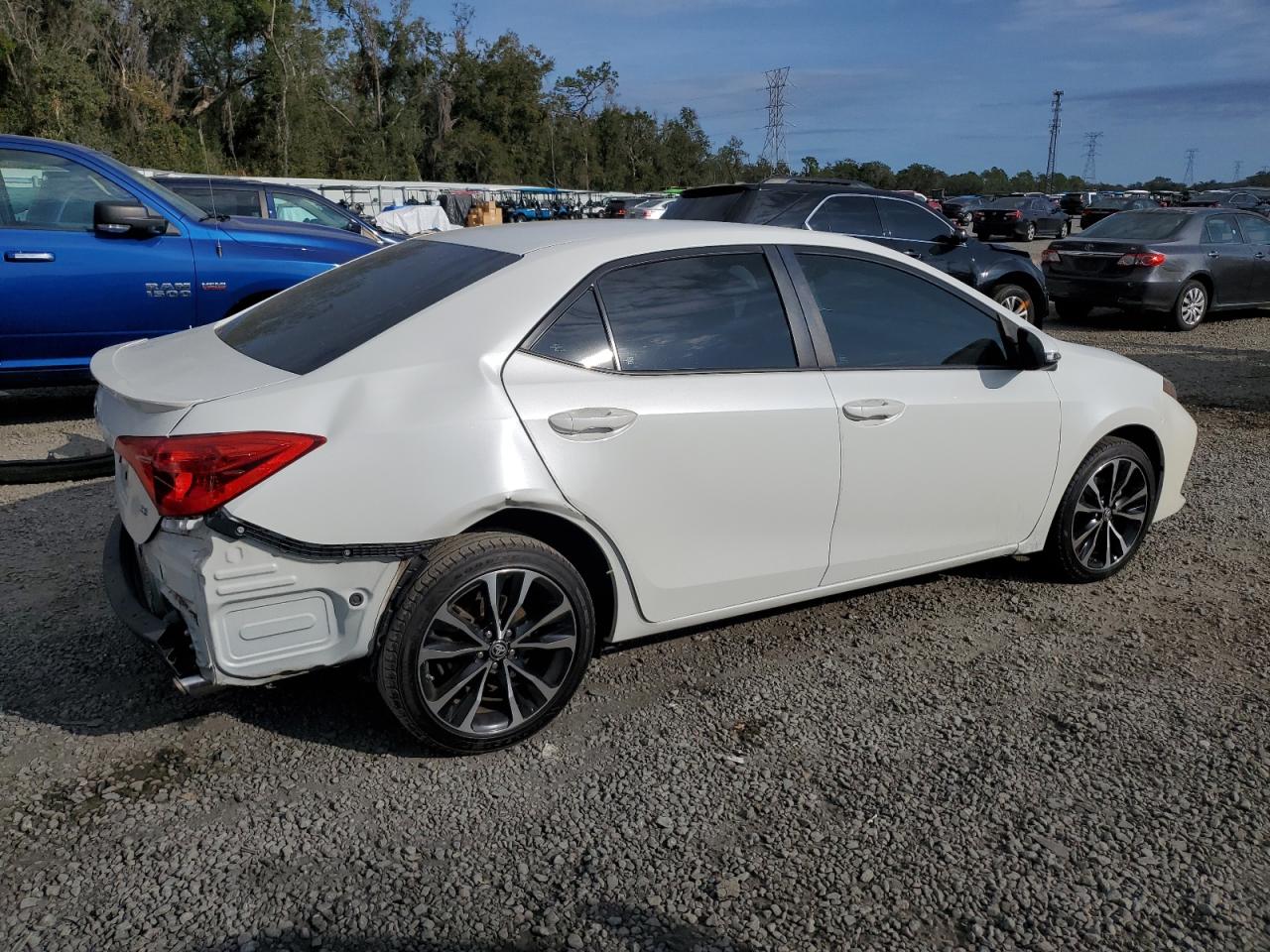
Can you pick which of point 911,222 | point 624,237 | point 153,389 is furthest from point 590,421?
A: point 911,222

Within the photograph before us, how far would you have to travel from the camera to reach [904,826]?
9.77ft

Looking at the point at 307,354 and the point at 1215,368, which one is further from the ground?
the point at 307,354

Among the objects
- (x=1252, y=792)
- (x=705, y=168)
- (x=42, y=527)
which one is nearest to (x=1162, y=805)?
(x=1252, y=792)

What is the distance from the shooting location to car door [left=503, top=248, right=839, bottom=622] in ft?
10.6

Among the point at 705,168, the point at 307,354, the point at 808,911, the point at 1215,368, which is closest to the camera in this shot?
the point at 808,911

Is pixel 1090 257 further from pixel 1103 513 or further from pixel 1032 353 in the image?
pixel 1032 353

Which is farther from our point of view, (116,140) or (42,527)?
(116,140)

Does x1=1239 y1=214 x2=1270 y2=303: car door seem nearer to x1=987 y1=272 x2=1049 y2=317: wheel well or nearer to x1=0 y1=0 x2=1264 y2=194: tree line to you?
x1=987 y1=272 x2=1049 y2=317: wheel well

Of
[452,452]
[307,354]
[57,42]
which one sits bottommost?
[452,452]

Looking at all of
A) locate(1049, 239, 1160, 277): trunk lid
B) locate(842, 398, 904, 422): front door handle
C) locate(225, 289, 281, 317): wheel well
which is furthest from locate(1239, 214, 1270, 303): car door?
locate(225, 289, 281, 317): wheel well

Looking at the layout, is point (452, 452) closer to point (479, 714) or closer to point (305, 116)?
point (479, 714)

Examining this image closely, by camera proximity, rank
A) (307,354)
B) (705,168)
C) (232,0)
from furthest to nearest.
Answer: (705,168) < (232,0) < (307,354)

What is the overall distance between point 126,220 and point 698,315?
15.4ft

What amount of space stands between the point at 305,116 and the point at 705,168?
45899mm
